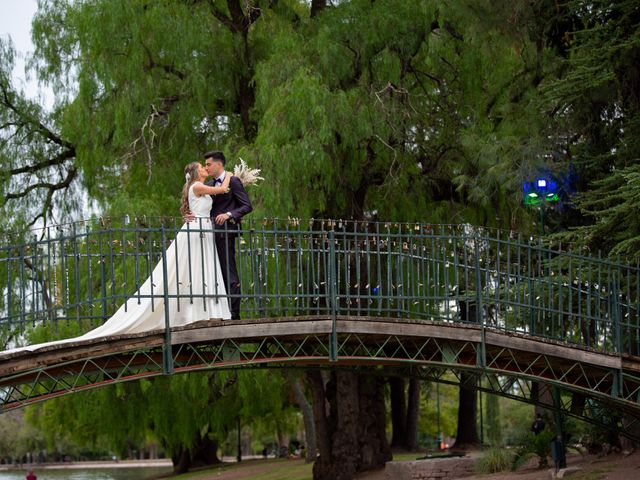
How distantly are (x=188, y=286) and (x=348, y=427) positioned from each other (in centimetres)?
1483

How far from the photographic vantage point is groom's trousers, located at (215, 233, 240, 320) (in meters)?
15.4

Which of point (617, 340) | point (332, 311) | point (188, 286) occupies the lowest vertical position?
point (617, 340)

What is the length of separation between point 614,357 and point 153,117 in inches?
514

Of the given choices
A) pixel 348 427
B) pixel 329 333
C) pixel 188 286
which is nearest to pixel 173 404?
pixel 348 427

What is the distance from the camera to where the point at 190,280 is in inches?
587

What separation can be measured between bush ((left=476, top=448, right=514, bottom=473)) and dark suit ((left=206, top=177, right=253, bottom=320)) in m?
12.6

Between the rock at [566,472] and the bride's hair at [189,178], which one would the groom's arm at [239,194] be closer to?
the bride's hair at [189,178]

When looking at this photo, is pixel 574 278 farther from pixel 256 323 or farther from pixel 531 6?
pixel 256 323

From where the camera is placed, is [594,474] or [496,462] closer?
[594,474]

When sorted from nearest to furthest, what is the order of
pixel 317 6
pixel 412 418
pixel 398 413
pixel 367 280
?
pixel 367 280, pixel 317 6, pixel 412 418, pixel 398 413

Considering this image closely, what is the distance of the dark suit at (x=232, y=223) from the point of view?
15.4 m

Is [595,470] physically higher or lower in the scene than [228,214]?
lower

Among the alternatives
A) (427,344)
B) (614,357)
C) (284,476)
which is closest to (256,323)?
(427,344)

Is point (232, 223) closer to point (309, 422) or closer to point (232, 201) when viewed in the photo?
point (232, 201)
